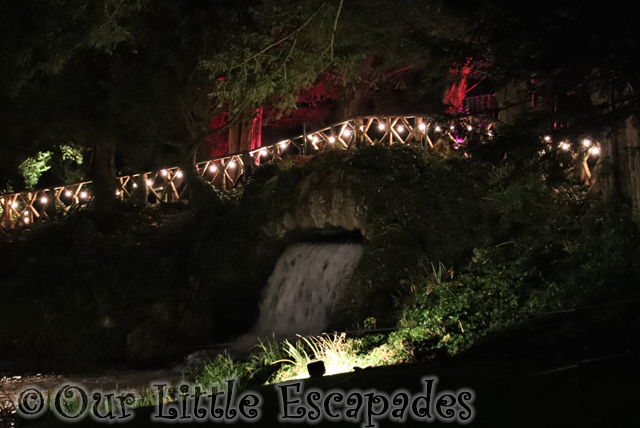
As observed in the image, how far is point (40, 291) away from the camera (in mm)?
22109

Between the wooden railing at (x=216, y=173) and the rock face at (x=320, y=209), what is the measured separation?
1850 millimetres

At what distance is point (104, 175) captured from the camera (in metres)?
27.2

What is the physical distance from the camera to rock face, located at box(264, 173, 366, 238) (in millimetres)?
17234

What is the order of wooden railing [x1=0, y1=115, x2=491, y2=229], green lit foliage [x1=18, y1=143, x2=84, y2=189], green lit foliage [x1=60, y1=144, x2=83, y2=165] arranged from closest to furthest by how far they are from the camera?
wooden railing [x1=0, y1=115, x2=491, y2=229] → green lit foliage [x1=60, y1=144, x2=83, y2=165] → green lit foliage [x1=18, y1=143, x2=84, y2=189]

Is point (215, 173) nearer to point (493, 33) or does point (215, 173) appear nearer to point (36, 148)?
point (36, 148)

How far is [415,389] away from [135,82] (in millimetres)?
15842

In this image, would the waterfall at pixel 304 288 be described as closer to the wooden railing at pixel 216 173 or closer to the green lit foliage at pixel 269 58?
the wooden railing at pixel 216 173

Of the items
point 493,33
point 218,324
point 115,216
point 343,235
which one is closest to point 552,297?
point 493,33

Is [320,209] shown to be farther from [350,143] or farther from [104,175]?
[104,175]

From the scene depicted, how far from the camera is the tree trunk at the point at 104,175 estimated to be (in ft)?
87.4

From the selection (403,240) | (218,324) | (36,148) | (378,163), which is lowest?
(218,324)

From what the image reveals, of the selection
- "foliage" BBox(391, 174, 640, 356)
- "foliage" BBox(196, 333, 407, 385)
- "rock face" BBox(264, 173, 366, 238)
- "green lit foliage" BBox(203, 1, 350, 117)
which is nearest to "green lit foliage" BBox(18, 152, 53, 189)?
"green lit foliage" BBox(203, 1, 350, 117)

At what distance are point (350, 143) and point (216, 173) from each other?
6.70 meters

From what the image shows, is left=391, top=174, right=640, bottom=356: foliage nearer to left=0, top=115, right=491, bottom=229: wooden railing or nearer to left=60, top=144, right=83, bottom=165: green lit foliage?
left=0, top=115, right=491, bottom=229: wooden railing
